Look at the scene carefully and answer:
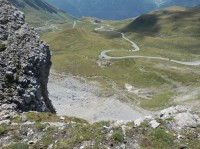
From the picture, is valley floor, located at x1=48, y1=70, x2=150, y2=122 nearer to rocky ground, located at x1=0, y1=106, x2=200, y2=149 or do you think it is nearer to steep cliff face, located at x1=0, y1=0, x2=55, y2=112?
steep cliff face, located at x1=0, y1=0, x2=55, y2=112

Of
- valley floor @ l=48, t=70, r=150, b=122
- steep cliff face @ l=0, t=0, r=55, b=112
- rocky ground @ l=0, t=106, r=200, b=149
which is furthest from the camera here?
valley floor @ l=48, t=70, r=150, b=122

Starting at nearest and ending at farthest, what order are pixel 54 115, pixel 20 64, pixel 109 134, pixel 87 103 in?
pixel 109 134 → pixel 54 115 → pixel 20 64 → pixel 87 103

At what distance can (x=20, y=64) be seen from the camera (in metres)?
40.1

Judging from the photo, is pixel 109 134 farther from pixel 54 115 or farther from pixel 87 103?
pixel 87 103

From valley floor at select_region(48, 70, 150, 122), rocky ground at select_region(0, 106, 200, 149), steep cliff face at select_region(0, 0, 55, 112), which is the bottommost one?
valley floor at select_region(48, 70, 150, 122)

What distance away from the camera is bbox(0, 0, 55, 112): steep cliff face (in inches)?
1443

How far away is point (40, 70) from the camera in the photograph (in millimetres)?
44125

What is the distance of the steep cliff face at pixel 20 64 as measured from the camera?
1443 inches

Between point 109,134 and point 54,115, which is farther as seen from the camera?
point 54,115

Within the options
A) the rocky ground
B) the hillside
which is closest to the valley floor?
the hillside

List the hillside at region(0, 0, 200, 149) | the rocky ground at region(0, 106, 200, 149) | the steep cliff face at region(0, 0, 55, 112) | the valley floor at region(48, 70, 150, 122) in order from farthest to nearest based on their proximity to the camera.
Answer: the valley floor at region(48, 70, 150, 122) < the steep cliff face at region(0, 0, 55, 112) < the hillside at region(0, 0, 200, 149) < the rocky ground at region(0, 106, 200, 149)

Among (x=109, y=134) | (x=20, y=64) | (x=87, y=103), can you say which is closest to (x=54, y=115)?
(x=109, y=134)

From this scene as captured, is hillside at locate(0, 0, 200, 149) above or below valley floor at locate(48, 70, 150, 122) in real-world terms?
above

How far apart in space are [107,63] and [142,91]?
4145 cm
